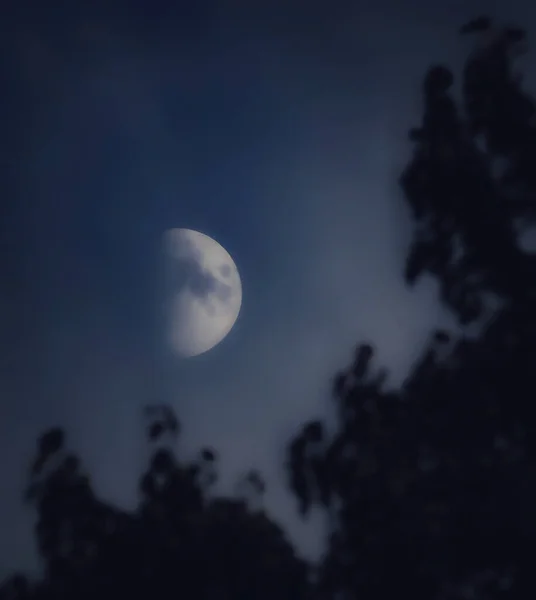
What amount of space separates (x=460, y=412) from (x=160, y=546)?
38.7ft

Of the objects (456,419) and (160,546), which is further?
(160,546)

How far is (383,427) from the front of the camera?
16.7 m

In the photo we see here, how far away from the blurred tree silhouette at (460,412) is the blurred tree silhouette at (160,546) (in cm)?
773

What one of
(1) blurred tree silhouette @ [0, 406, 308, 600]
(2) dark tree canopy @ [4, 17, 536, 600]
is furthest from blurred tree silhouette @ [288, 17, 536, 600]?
(1) blurred tree silhouette @ [0, 406, 308, 600]

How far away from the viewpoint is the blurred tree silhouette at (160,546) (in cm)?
2384

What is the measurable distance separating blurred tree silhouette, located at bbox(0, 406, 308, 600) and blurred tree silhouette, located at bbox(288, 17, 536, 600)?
7.73 meters

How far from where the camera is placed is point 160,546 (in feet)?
79.5

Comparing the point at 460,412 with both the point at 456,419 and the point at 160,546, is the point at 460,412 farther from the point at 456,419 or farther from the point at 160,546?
the point at 160,546

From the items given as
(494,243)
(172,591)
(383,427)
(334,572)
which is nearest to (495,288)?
(494,243)

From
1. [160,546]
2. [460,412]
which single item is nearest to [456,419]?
[460,412]

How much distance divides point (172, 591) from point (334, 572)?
9163 mm

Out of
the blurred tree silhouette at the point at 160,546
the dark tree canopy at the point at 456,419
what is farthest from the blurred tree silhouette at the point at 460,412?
the blurred tree silhouette at the point at 160,546

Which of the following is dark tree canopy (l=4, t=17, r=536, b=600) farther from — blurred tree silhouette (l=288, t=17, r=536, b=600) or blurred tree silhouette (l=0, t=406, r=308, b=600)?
blurred tree silhouette (l=0, t=406, r=308, b=600)

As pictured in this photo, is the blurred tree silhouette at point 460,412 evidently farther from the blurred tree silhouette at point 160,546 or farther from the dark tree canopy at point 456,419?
the blurred tree silhouette at point 160,546
